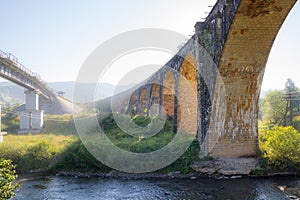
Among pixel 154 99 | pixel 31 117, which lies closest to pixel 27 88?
pixel 31 117

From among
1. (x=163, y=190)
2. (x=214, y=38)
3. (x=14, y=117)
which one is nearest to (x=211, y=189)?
(x=163, y=190)

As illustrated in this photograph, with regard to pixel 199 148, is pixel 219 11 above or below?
above

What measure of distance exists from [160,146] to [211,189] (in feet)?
15.6

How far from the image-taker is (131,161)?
13.6 meters

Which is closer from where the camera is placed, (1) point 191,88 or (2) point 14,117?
(1) point 191,88

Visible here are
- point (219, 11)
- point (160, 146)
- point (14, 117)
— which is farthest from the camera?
point (14, 117)

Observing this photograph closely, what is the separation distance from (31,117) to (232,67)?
884 inches

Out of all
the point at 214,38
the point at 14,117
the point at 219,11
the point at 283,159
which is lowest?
the point at 283,159

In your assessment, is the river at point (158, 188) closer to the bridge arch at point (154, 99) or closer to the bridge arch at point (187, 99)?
the bridge arch at point (187, 99)

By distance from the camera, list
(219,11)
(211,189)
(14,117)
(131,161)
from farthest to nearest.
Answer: (14,117) < (131,161) < (219,11) < (211,189)

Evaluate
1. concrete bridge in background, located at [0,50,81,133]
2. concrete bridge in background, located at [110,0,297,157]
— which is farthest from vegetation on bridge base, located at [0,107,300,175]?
concrete bridge in background, located at [0,50,81,133]

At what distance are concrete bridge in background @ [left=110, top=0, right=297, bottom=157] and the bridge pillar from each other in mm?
19015

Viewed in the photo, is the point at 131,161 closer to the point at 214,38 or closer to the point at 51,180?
the point at 51,180

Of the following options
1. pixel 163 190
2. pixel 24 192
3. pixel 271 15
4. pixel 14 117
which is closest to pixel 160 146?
pixel 163 190
